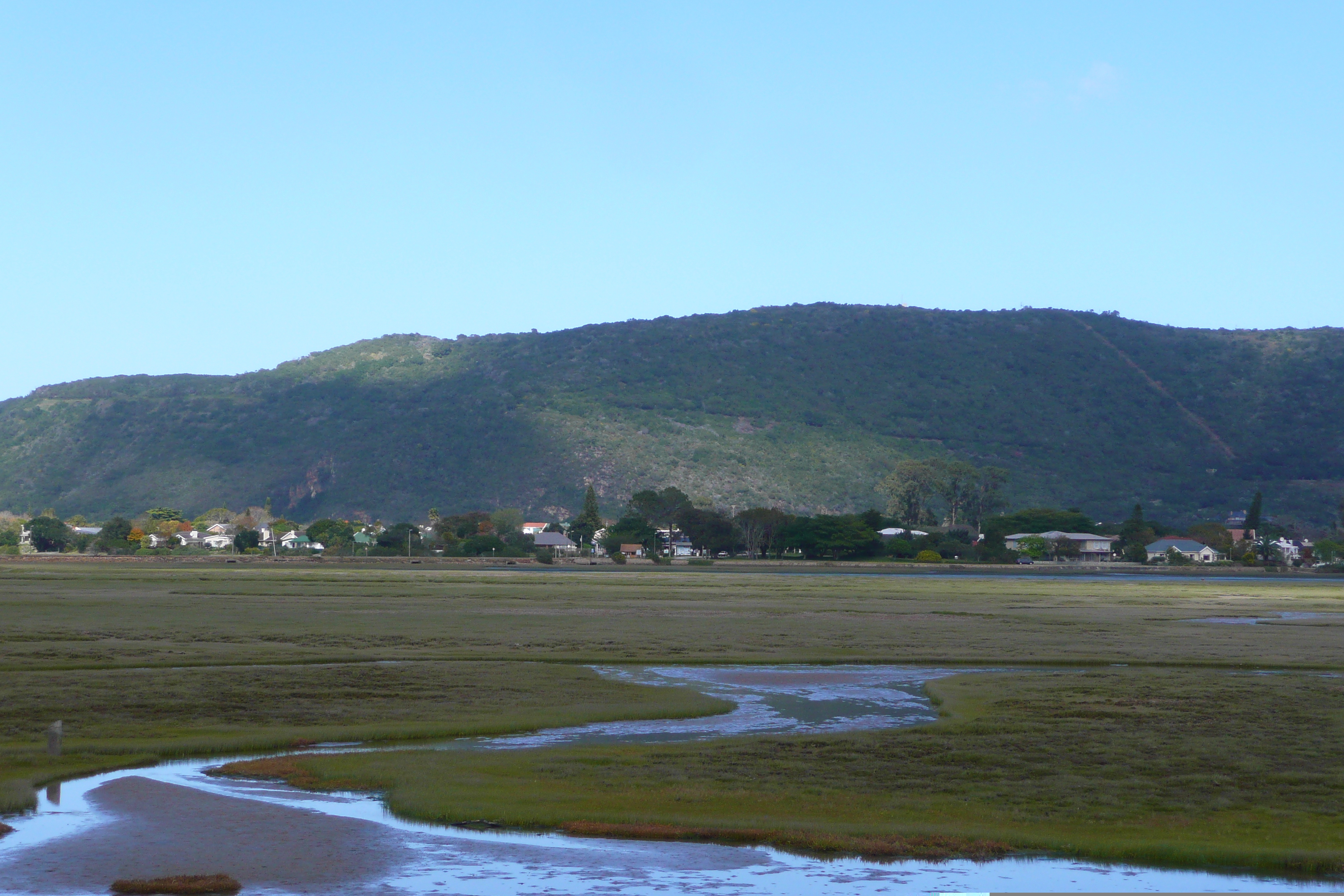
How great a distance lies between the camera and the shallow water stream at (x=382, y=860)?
1373 cm

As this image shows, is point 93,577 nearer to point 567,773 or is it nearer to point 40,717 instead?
point 40,717

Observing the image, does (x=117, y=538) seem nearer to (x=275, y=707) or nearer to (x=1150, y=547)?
(x=1150, y=547)

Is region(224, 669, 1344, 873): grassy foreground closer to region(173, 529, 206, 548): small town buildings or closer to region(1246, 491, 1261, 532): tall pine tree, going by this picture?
region(173, 529, 206, 548): small town buildings

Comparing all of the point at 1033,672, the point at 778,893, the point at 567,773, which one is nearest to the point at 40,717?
the point at 567,773

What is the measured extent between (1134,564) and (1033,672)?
128803 mm

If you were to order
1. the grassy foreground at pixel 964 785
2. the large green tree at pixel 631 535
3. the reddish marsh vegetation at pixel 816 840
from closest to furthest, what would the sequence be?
the reddish marsh vegetation at pixel 816 840 → the grassy foreground at pixel 964 785 → the large green tree at pixel 631 535

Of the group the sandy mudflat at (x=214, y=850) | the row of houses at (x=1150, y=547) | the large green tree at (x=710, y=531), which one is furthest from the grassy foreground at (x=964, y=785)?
the row of houses at (x=1150, y=547)

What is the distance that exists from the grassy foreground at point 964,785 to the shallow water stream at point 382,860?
59cm

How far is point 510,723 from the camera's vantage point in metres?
24.6

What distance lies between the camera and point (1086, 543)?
569ft

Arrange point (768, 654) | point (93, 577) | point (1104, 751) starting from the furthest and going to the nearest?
point (93, 577) < point (768, 654) < point (1104, 751)

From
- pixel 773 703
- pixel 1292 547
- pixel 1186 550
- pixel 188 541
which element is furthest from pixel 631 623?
pixel 188 541

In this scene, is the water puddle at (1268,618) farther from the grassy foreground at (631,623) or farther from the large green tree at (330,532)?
the large green tree at (330,532)

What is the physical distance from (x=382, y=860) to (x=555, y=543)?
5978 inches
